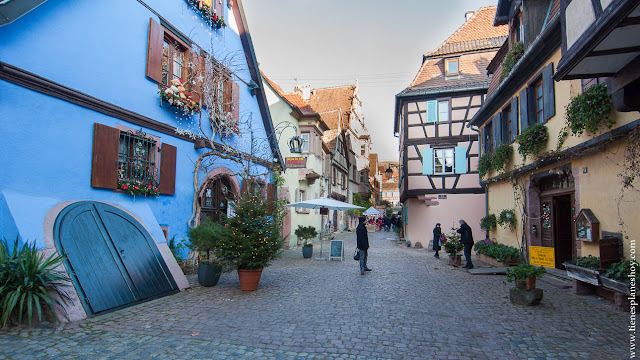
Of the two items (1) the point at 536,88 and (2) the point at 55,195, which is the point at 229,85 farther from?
(1) the point at 536,88

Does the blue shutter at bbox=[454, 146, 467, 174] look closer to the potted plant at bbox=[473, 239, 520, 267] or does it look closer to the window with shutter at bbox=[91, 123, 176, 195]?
the potted plant at bbox=[473, 239, 520, 267]

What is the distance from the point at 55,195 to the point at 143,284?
202 centimetres

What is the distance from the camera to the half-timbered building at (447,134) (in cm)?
1822

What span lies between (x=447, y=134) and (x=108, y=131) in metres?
15.1

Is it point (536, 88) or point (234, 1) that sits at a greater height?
point (234, 1)

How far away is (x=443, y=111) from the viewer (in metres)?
18.7

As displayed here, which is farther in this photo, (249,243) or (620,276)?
(249,243)

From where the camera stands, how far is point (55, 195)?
631cm

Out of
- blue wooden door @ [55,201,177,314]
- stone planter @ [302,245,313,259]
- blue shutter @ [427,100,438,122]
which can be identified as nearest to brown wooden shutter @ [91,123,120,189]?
blue wooden door @ [55,201,177,314]

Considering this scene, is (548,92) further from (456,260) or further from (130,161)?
(130,161)

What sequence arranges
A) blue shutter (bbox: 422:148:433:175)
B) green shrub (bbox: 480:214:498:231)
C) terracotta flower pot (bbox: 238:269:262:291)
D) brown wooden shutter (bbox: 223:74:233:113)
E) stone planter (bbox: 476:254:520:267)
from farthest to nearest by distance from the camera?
blue shutter (bbox: 422:148:433:175)
green shrub (bbox: 480:214:498:231)
brown wooden shutter (bbox: 223:74:233:113)
stone planter (bbox: 476:254:520:267)
terracotta flower pot (bbox: 238:269:262:291)

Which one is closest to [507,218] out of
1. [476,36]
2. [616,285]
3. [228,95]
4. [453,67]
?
[616,285]

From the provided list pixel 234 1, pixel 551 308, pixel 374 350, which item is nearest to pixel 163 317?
pixel 374 350

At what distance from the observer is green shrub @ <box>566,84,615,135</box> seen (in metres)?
6.76
